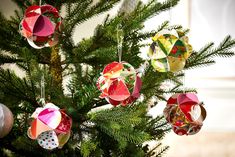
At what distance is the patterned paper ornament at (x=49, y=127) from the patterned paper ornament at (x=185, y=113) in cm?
22

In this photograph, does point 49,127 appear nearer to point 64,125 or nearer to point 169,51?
point 64,125

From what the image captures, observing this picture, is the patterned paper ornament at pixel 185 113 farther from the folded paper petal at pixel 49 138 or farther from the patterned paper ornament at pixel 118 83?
the folded paper petal at pixel 49 138

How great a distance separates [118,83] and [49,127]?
14 cm

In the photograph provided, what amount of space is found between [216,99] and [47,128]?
1548 mm

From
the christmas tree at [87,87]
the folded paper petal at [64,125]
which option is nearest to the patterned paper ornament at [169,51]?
the christmas tree at [87,87]

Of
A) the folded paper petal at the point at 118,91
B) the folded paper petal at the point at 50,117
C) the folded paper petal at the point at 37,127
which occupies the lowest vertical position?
the folded paper petal at the point at 37,127

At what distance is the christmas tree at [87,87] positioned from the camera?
65 cm

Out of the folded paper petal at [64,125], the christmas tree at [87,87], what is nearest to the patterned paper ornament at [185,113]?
the christmas tree at [87,87]

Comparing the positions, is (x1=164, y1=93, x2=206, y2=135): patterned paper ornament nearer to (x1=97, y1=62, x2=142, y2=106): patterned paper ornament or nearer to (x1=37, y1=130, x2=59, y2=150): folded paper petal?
(x1=97, y1=62, x2=142, y2=106): patterned paper ornament

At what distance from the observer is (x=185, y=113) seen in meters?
0.71

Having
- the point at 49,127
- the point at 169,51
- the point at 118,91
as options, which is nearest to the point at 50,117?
the point at 49,127

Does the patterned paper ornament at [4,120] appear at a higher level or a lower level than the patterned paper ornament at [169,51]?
lower

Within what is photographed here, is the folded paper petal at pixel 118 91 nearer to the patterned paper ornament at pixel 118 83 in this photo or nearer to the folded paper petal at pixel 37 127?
the patterned paper ornament at pixel 118 83

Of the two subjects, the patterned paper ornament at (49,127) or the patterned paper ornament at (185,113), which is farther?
the patterned paper ornament at (185,113)
